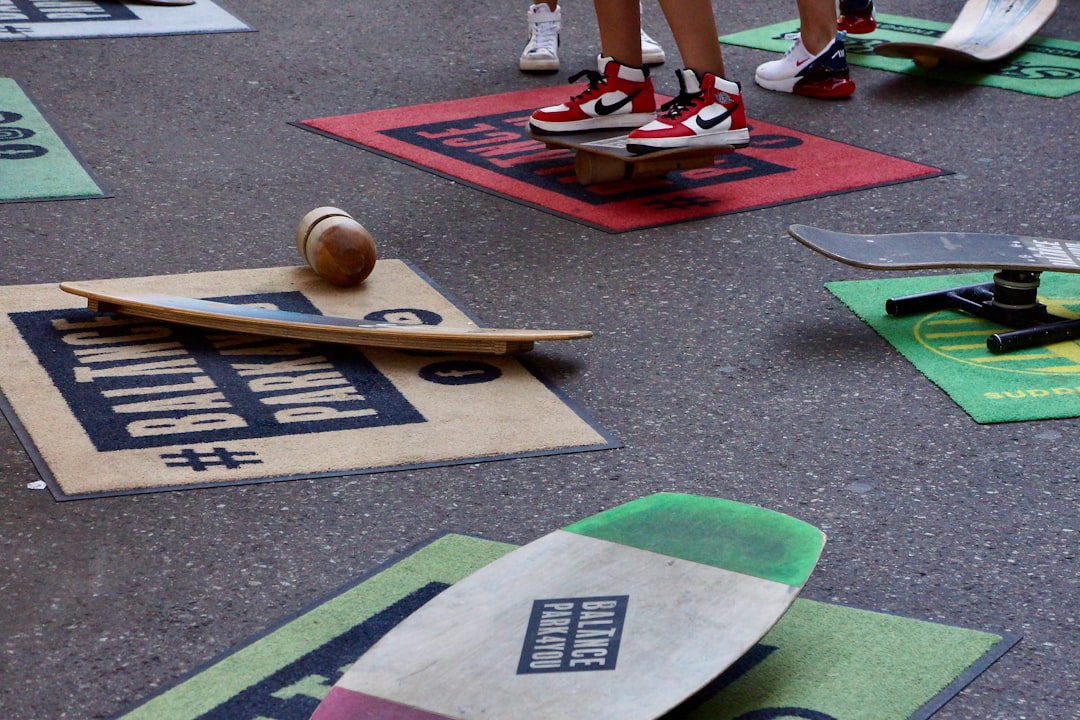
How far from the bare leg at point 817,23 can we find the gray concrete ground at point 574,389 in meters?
0.20

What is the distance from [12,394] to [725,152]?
1.69 meters

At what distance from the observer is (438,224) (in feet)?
9.68

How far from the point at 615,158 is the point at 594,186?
10 cm

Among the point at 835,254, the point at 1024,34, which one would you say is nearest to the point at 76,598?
the point at 835,254

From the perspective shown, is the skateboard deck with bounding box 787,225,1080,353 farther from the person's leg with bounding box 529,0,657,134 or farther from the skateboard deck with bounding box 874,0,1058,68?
the skateboard deck with bounding box 874,0,1058,68

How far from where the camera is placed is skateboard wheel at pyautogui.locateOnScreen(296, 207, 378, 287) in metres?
2.49

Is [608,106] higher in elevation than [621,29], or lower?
lower

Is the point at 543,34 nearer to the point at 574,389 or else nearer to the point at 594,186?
the point at 594,186

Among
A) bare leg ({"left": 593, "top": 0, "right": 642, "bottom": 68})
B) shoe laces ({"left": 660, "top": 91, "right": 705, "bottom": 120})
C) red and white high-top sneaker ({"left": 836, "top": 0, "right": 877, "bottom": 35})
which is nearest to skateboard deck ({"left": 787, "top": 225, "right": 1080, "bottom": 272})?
shoe laces ({"left": 660, "top": 91, "right": 705, "bottom": 120})

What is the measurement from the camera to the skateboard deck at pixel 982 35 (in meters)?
4.30

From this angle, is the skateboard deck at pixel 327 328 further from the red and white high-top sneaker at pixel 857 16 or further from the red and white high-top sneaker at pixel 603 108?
the red and white high-top sneaker at pixel 857 16

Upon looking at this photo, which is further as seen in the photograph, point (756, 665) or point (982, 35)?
point (982, 35)

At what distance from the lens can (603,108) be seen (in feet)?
10.7

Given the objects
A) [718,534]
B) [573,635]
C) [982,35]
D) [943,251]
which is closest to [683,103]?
[943,251]
